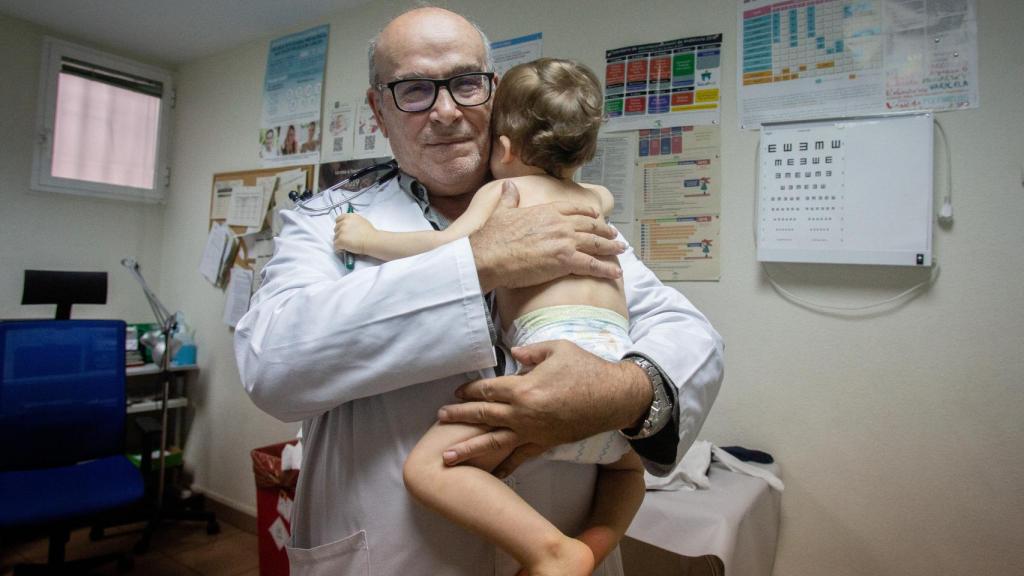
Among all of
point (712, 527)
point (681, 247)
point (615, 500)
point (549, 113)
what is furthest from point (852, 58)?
point (615, 500)

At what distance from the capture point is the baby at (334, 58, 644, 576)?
0.80 meters

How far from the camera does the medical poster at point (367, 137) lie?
275 cm

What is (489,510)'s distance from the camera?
796 mm

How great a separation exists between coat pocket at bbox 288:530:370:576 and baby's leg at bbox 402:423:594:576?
17 cm

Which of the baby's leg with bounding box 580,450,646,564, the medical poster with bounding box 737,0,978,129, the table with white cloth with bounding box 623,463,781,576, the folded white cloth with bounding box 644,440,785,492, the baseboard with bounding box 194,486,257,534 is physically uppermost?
the medical poster with bounding box 737,0,978,129

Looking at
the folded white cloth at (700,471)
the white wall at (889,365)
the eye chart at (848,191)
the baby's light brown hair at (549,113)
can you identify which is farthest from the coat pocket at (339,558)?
the eye chart at (848,191)

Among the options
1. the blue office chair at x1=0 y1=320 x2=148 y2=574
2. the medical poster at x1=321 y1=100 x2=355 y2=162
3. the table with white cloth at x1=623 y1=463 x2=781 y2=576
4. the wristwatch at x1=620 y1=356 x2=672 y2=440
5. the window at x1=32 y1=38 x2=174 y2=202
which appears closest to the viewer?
the wristwatch at x1=620 y1=356 x2=672 y2=440

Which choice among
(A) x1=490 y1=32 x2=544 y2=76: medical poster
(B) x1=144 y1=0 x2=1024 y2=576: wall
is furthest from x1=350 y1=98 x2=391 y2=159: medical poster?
(B) x1=144 y1=0 x2=1024 y2=576: wall

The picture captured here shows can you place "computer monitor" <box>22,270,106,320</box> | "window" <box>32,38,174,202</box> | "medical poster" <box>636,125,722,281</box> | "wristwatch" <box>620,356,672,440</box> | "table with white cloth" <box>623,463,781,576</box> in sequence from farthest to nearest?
"window" <box>32,38,174,202</box> → "computer monitor" <box>22,270,106,320</box> → "medical poster" <box>636,125,722,281</box> → "table with white cloth" <box>623,463,781,576</box> → "wristwatch" <box>620,356,672,440</box>

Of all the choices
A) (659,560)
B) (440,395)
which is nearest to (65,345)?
(440,395)

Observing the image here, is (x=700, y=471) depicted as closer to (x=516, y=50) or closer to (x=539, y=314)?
(x=539, y=314)

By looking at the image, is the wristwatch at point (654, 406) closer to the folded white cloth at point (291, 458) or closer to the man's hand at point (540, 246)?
the man's hand at point (540, 246)

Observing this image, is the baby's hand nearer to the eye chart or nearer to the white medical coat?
the white medical coat

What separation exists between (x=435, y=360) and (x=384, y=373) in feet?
0.24
